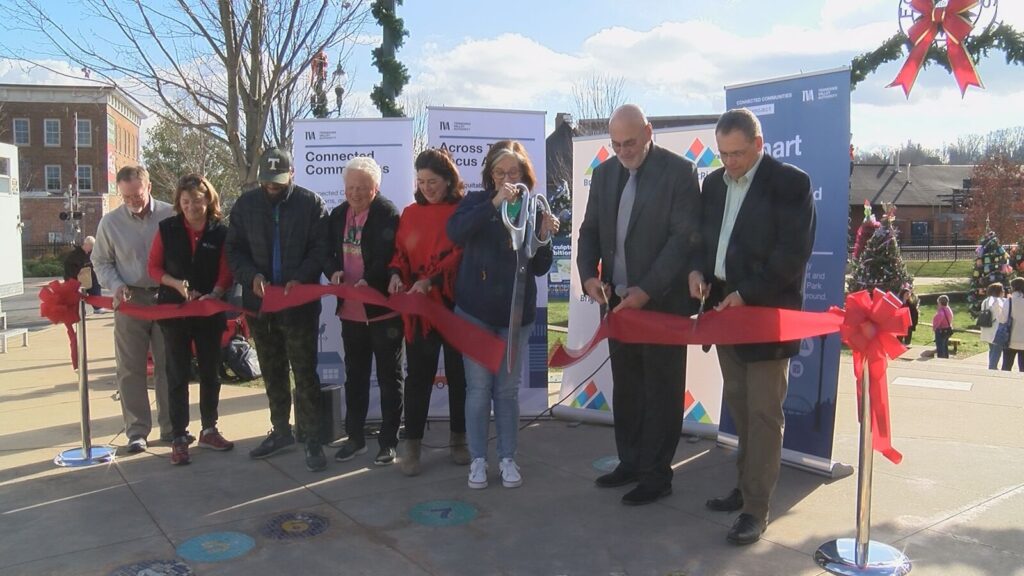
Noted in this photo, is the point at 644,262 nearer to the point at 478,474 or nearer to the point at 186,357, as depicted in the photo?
the point at 478,474

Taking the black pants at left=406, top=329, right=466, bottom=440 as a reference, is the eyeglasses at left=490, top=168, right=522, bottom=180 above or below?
above

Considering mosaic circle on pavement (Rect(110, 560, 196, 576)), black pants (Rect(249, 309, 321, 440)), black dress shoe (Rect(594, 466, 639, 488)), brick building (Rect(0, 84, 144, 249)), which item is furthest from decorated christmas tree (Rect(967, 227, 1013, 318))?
brick building (Rect(0, 84, 144, 249))

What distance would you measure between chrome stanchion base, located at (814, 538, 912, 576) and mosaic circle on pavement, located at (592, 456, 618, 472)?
63.6 inches

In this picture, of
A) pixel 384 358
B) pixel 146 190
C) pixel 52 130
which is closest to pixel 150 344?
pixel 146 190

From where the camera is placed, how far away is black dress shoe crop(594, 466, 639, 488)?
4656mm

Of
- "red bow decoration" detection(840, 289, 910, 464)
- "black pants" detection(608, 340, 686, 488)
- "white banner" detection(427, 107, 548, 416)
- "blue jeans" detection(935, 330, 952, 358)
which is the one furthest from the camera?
"blue jeans" detection(935, 330, 952, 358)

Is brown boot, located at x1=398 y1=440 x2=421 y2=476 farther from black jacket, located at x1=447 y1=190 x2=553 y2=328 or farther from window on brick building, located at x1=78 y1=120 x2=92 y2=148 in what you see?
window on brick building, located at x1=78 y1=120 x2=92 y2=148

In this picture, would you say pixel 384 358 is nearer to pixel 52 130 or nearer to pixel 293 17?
pixel 293 17

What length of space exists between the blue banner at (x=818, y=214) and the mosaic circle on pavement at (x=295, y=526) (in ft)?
9.52

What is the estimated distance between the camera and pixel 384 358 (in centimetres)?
516

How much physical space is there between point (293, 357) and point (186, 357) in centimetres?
82

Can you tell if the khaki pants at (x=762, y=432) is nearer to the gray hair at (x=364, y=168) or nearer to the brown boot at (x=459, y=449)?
the brown boot at (x=459, y=449)

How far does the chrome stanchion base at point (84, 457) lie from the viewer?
207 inches

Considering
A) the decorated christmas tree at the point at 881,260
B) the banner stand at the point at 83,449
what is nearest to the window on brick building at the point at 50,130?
the decorated christmas tree at the point at 881,260
